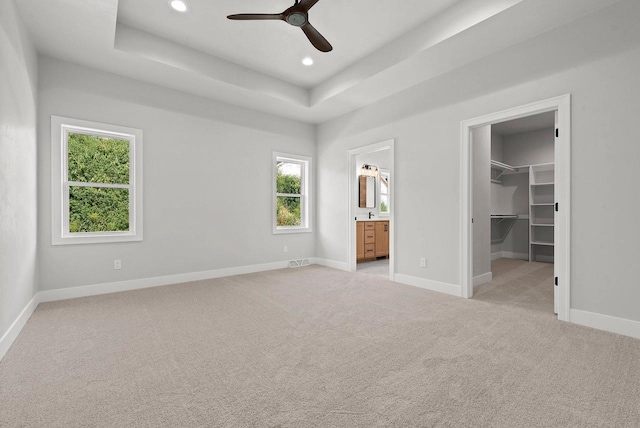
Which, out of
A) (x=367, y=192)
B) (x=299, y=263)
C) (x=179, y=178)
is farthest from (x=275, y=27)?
(x=367, y=192)

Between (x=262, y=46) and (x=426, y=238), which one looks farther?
(x=426, y=238)

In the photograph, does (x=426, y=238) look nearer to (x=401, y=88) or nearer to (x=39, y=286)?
(x=401, y=88)

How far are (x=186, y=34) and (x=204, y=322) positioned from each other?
323 centimetres

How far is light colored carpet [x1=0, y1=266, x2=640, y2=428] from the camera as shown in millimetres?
1557

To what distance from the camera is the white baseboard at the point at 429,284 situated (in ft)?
12.6

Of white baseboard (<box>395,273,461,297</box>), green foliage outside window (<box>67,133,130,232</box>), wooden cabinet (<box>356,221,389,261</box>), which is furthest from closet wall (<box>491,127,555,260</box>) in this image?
green foliage outside window (<box>67,133,130,232</box>)

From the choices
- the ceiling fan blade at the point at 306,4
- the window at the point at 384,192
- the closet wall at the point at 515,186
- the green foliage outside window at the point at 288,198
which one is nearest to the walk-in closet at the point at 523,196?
the closet wall at the point at 515,186

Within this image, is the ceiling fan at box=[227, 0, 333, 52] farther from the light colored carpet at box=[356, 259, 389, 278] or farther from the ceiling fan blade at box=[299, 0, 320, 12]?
the light colored carpet at box=[356, 259, 389, 278]

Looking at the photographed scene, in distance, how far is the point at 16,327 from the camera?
254cm

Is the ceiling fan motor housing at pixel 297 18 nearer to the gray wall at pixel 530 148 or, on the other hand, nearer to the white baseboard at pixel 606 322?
the white baseboard at pixel 606 322

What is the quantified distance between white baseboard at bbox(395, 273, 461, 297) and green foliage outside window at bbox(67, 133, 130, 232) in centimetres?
397

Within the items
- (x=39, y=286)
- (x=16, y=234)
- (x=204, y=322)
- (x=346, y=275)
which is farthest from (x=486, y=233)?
(x=39, y=286)

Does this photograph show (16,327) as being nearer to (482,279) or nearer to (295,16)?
(295,16)

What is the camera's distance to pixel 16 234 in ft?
8.53
